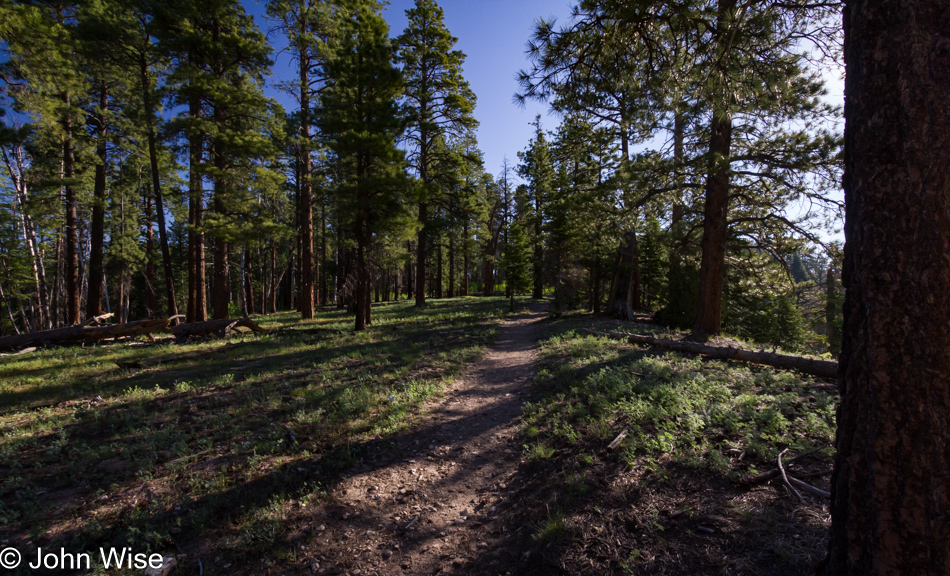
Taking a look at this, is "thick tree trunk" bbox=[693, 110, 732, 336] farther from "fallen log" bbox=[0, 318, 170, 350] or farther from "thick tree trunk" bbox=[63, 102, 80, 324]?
"thick tree trunk" bbox=[63, 102, 80, 324]

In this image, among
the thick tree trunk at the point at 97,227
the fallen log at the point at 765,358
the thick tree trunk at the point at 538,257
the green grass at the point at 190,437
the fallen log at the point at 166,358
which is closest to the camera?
the green grass at the point at 190,437

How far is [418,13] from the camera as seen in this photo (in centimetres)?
2098

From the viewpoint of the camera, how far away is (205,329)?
1389 cm

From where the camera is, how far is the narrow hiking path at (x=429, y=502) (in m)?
3.27

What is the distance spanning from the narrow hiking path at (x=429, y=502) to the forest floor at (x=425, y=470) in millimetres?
22

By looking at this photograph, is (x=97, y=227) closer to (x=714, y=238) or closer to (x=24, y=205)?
(x=24, y=205)

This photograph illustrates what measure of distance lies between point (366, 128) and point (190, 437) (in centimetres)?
1190

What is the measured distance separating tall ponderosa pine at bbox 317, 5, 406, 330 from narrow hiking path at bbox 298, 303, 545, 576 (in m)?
9.60

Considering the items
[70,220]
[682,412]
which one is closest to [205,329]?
[70,220]

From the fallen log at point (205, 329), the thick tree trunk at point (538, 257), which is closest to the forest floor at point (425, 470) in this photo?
the fallen log at point (205, 329)

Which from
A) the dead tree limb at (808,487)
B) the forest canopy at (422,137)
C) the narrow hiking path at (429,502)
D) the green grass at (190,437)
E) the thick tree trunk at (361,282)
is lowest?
the narrow hiking path at (429,502)

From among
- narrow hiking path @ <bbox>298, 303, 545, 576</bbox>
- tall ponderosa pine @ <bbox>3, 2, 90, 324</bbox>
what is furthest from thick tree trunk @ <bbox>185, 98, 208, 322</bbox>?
narrow hiking path @ <bbox>298, 303, 545, 576</bbox>

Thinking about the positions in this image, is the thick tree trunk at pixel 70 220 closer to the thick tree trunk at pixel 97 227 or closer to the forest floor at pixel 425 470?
the thick tree trunk at pixel 97 227

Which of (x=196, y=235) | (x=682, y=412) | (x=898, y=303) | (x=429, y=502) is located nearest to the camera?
(x=898, y=303)
